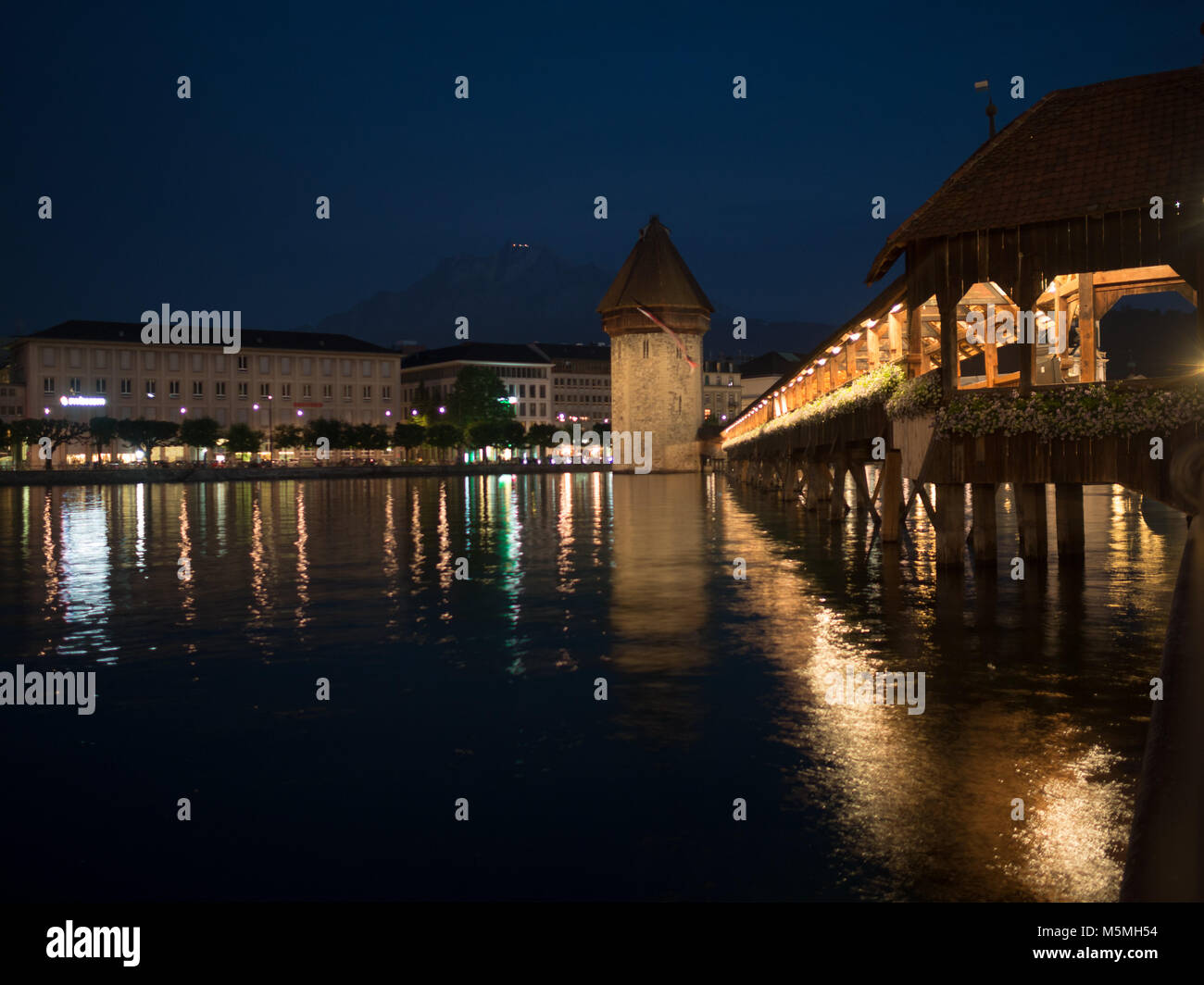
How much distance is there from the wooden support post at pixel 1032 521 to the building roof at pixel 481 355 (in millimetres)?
131944

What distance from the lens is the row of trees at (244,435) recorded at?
100000 mm

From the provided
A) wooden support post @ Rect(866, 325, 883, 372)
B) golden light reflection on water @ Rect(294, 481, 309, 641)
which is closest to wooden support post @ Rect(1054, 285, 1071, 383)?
wooden support post @ Rect(866, 325, 883, 372)

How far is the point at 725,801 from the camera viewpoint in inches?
242

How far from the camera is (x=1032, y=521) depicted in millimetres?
16766

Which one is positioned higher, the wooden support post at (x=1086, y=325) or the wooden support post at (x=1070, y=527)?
the wooden support post at (x=1086, y=325)

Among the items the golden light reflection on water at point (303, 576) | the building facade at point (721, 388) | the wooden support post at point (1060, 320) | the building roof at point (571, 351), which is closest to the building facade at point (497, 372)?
the building roof at point (571, 351)

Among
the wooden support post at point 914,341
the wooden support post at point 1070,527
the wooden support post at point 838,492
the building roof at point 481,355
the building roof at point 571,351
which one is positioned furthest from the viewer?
the building roof at point 571,351

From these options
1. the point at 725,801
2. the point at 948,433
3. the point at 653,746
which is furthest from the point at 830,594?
the point at 725,801

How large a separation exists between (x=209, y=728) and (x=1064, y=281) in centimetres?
1485

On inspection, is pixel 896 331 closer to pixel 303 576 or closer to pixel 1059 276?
pixel 1059 276

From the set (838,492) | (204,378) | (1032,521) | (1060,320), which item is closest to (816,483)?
(838,492)

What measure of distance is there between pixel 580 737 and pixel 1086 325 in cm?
1092

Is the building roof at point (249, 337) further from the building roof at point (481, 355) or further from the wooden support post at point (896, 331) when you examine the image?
the wooden support post at point (896, 331)

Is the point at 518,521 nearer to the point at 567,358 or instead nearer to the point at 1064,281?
the point at 1064,281
